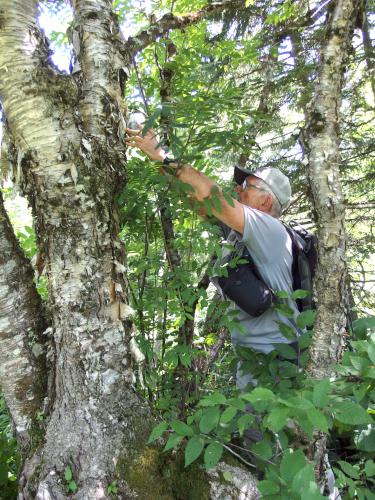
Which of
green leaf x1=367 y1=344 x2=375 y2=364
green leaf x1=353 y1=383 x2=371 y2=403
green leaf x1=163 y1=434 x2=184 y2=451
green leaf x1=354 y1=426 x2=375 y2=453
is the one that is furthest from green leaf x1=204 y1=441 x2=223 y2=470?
green leaf x1=354 y1=426 x2=375 y2=453

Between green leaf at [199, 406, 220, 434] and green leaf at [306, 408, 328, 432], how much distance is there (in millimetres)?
369

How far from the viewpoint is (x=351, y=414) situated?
1268mm

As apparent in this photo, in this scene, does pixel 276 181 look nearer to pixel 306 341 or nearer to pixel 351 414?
pixel 306 341

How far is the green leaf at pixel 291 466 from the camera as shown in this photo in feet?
4.22

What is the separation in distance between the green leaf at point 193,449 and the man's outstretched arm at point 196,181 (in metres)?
1.09

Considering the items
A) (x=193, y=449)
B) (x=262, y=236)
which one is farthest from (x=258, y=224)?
(x=193, y=449)

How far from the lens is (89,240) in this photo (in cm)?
191

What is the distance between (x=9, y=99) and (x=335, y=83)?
1.65m

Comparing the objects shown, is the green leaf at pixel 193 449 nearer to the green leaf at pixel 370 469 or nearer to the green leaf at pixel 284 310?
the green leaf at pixel 370 469

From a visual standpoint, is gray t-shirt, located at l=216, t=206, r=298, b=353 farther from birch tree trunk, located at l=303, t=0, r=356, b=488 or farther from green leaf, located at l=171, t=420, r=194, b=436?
green leaf, located at l=171, t=420, r=194, b=436

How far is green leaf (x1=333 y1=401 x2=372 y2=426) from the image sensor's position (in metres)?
1.24

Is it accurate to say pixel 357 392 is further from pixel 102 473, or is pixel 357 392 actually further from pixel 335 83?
pixel 335 83

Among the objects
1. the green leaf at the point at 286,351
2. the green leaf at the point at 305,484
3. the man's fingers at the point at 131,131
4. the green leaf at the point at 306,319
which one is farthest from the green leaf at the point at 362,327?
the man's fingers at the point at 131,131

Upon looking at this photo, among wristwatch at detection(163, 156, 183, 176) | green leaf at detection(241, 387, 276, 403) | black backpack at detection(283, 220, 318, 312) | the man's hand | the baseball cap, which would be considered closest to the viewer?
green leaf at detection(241, 387, 276, 403)
